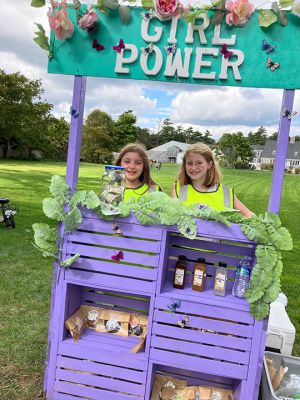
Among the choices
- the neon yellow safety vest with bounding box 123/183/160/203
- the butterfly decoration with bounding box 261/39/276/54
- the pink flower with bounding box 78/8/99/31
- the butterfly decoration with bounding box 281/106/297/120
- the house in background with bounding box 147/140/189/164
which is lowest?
the neon yellow safety vest with bounding box 123/183/160/203

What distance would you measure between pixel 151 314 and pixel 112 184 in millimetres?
869

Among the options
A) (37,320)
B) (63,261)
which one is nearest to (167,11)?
(63,261)

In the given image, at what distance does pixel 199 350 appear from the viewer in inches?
96.1

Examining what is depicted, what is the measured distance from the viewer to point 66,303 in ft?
8.64

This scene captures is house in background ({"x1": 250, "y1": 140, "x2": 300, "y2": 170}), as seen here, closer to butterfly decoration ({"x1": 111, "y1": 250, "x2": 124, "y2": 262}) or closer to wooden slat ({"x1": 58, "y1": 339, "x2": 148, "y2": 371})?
butterfly decoration ({"x1": 111, "y1": 250, "x2": 124, "y2": 262})

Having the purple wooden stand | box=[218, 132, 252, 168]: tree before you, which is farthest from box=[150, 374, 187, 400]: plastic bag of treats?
box=[218, 132, 252, 168]: tree

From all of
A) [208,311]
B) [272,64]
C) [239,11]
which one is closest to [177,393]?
[208,311]

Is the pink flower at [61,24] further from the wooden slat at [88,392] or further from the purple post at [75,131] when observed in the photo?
the wooden slat at [88,392]

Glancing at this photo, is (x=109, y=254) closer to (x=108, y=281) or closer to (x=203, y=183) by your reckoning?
(x=108, y=281)

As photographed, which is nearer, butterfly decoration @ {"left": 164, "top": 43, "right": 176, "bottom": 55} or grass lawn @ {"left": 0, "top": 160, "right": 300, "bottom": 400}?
butterfly decoration @ {"left": 164, "top": 43, "right": 176, "bottom": 55}

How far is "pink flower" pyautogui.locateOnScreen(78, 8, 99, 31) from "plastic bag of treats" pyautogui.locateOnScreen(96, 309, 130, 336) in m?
1.94

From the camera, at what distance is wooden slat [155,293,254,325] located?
93.7 inches

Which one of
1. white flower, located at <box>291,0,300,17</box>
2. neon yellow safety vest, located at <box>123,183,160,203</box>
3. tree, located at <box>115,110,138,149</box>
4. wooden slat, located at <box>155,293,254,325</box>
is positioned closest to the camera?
white flower, located at <box>291,0,300,17</box>

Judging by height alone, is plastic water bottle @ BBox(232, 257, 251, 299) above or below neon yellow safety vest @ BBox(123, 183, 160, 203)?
below
